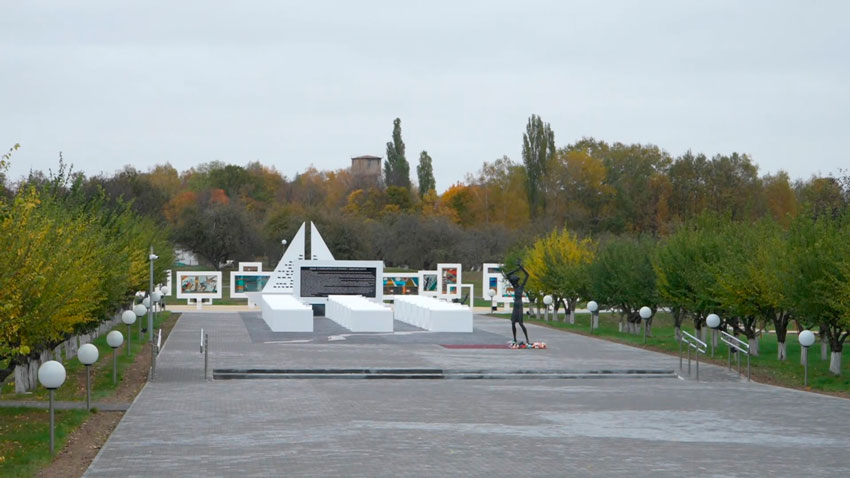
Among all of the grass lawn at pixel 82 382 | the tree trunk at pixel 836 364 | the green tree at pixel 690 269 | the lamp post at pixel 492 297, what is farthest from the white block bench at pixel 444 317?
the lamp post at pixel 492 297

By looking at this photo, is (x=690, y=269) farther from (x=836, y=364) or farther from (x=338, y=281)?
(x=338, y=281)

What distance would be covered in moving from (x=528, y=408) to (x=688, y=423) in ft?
9.31

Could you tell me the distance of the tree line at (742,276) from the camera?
24.5 metres

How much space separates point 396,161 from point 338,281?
Result: 51390 millimetres

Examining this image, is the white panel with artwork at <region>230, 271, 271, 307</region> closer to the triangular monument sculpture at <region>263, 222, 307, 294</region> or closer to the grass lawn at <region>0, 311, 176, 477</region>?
the triangular monument sculpture at <region>263, 222, 307, 294</region>

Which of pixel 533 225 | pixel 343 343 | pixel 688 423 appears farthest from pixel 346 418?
pixel 533 225

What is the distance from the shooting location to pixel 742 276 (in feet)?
91.0

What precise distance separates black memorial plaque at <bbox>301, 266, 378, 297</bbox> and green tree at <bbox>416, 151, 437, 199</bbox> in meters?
51.4

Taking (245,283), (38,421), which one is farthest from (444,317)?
(245,283)

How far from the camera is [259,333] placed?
119 feet

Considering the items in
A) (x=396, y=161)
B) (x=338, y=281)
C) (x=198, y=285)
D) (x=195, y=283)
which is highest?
(x=396, y=161)

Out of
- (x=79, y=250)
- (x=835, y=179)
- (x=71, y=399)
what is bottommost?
(x=71, y=399)

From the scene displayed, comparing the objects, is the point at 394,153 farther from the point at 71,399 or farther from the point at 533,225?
the point at 71,399

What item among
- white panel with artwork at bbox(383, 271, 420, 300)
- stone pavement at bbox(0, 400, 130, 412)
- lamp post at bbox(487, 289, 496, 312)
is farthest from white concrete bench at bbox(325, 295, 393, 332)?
white panel with artwork at bbox(383, 271, 420, 300)
